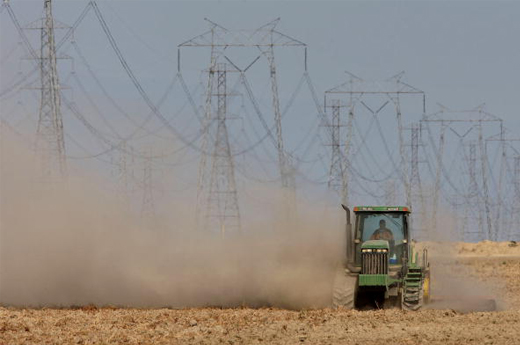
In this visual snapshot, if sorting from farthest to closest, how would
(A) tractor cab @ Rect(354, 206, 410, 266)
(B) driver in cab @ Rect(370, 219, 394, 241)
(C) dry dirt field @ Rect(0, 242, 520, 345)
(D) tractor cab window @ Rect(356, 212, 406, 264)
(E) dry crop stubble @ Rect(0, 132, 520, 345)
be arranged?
1. (B) driver in cab @ Rect(370, 219, 394, 241)
2. (D) tractor cab window @ Rect(356, 212, 406, 264)
3. (A) tractor cab @ Rect(354, 206, 410, 266)
4. (E) dry crop stubble @ Rect(0, 132, 520, 345)
5. (C) dry dirt field @ Rect(0, 242, 520, 345)

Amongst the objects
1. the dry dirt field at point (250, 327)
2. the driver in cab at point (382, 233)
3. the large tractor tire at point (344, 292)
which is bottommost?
the dry dirt field at point (250, 327)

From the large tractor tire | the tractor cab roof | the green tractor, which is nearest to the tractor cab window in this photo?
the green tractor

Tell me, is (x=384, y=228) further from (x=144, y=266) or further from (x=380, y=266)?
(x=144, y=266)

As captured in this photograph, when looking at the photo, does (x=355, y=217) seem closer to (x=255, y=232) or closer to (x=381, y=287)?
(x=381, y=287)

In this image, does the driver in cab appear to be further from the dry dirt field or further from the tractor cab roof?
the dry dirt field

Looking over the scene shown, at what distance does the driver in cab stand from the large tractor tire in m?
1.50

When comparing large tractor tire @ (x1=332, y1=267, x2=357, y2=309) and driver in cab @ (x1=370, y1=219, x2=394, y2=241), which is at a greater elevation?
driver in cab @ (x1=370, y1=219, x2=394, y2=241)

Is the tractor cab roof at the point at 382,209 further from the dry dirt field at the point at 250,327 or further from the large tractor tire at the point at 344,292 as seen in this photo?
the dry dirt field at the point at 250,327

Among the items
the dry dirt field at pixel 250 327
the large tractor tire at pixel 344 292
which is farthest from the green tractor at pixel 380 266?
the dry dirt field at pixel 250 327

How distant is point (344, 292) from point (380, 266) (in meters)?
1.24

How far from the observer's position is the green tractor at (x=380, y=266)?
1166 inches

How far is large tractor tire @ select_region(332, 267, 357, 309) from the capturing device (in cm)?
2931

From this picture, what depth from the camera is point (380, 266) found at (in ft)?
98.0

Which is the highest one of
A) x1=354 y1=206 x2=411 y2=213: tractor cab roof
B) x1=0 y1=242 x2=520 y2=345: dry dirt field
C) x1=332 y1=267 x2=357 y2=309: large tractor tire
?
x1=354 y1=206 x2=411 y2=213: tractor cab roof
